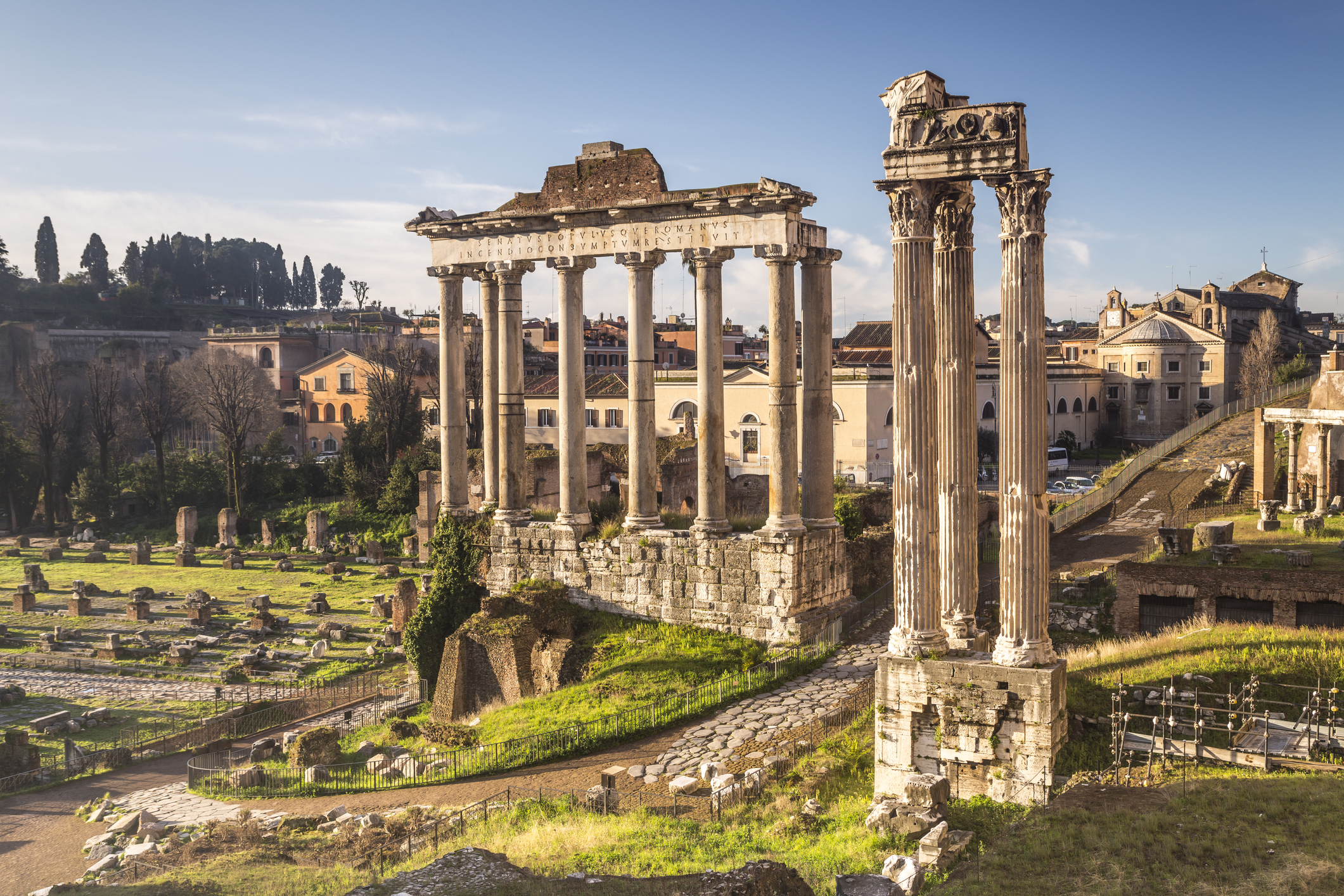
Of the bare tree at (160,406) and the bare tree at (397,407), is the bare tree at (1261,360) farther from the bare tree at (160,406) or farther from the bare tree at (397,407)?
the bare tree at (160,406)

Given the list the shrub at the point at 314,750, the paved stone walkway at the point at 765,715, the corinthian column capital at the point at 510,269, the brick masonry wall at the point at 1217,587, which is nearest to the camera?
the paved stone walkway at the point at 765,715

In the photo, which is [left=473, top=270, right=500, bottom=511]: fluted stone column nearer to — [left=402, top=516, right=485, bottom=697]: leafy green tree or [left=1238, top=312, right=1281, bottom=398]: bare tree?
[left=402, top=516, right=485, bottom=697]: leafy green tree

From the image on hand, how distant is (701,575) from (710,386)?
3.75m

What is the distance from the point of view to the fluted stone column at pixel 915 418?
13008mm

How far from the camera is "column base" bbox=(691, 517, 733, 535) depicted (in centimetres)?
2141

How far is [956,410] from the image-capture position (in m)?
13.3

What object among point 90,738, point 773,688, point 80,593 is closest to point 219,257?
point 80,593

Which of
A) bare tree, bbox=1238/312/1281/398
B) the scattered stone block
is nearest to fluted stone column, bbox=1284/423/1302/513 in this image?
the scattered stone block

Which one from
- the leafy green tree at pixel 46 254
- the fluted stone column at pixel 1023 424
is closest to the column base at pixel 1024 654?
the fluted stone column at pixel 1023 424

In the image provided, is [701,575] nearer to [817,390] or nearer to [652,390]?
[652,390]

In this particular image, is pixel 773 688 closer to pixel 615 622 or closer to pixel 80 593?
pixel 615 622

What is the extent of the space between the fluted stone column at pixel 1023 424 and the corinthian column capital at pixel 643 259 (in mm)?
10084

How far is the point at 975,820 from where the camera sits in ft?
38.6

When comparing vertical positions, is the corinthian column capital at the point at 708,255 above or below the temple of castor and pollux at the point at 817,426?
above
